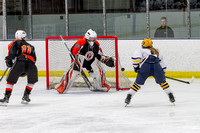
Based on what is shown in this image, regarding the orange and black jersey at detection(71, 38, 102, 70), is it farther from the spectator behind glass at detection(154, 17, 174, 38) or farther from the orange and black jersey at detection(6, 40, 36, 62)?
the spectator behind glass at detection(154, 17, 174, 38)

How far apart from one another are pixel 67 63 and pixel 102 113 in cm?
279

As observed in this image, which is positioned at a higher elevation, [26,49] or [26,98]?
[26,49]

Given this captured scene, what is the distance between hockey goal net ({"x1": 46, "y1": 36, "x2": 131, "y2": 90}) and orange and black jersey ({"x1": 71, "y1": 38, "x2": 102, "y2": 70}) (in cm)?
45

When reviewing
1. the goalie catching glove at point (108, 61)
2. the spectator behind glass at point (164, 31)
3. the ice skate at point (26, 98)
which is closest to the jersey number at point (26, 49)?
the ice skate at point (26, 98)

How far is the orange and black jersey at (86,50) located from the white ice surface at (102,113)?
565mm

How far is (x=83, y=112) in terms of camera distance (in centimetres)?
561

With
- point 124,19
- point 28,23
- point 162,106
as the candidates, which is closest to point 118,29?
point 124,19

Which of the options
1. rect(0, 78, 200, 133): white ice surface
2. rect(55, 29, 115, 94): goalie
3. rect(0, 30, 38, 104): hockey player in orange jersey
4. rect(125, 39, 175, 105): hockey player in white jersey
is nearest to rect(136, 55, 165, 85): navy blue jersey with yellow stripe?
rect(125, 39, 175, 105): hockey player in white jersey

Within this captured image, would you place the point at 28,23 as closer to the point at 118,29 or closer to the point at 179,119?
the point at 118,29

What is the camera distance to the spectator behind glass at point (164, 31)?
30.5 ft

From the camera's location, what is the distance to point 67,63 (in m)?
8.18

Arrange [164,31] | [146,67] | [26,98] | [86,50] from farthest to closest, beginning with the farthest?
1. [164,31]
2. [86,50]
3. [26,98]
4. [146,67]

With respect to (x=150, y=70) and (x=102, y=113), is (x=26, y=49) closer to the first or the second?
(x=102, y=113)

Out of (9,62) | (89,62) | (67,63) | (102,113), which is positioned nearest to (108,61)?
(89,62)
